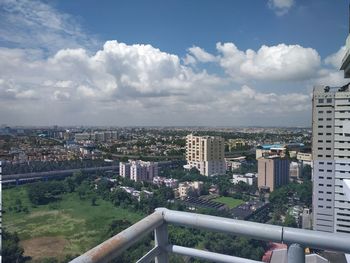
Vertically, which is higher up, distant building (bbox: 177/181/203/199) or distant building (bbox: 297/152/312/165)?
distant building (bbox: 297/152/312/165)

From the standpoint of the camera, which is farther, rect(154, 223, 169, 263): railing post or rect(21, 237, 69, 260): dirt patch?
rect(21, 237, 69, 260): dirt patch

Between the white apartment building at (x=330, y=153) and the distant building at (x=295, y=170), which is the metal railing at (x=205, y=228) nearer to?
the white apartment building at (x=330, y=153)

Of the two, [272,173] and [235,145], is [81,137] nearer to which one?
[235,145]

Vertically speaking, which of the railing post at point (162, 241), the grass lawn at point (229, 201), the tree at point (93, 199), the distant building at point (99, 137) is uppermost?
the railing post at point (162, 241)

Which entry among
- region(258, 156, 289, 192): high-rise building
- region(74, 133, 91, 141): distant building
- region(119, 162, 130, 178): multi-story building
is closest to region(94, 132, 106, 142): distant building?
region(74, 133, 91, 141): distant building

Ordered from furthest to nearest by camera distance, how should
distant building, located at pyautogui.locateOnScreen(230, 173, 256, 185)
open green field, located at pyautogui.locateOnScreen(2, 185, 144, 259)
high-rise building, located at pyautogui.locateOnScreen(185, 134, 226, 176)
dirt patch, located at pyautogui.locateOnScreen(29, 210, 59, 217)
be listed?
high-rise building, located at pyautogui.locateOnScreen(185, 134, 226, 176) → distant building, located at pyautogui.locateOnScreen(230, 173, 256, 185) → dirt patch, located at pyautogui.locateOnScreen(29, 210, 59, 217) → open green field, located at pyautogui.locateOnScreen(2, 185, 144, 259)

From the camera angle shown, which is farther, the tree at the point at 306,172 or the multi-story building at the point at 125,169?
the multi-story building at the point at 125,169

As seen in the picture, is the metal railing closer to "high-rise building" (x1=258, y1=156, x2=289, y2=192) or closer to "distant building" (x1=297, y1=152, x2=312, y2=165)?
"high-rise building" (x1=258, y1=156, x2=289, y2=192)

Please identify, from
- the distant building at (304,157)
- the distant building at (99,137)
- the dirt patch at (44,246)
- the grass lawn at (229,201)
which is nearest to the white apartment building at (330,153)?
the dirt patch at (44,246)
